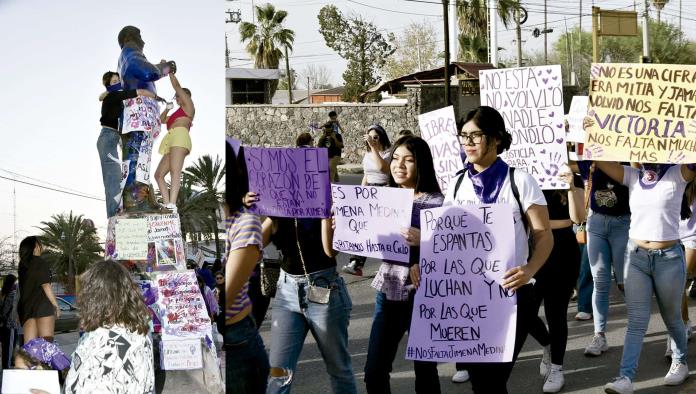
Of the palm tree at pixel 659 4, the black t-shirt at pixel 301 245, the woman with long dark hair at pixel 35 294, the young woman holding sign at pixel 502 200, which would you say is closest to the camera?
the woman with long dark hair at pixel 35 294

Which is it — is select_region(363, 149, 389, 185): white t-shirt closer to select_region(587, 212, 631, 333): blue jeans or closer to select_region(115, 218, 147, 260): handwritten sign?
select_region(587, 212, 631, 333): blue jeans

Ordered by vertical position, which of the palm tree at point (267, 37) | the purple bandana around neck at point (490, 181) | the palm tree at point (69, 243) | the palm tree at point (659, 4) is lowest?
the palm tree at point (69, 243)

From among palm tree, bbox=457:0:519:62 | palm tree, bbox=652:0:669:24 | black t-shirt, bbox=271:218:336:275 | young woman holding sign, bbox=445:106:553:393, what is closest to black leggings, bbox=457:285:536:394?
young woman holding sign, bbox=445:106:553:393

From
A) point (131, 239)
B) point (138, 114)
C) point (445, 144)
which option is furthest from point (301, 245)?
point (445, 144)

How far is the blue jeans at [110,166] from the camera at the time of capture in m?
4.03

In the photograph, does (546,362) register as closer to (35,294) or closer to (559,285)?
(559,285)

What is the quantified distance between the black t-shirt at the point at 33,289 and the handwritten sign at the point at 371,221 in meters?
2.19

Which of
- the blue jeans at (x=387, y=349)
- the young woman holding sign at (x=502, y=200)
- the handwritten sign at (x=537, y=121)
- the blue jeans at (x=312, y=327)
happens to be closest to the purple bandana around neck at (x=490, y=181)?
the young woman holding sign at (x=502, y=200)

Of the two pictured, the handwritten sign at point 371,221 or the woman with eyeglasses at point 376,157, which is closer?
the handwritten sign at point 371,221

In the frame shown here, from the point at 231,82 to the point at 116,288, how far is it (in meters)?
1.38

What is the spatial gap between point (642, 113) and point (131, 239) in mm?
4108

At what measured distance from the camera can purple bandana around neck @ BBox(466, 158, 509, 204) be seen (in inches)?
212

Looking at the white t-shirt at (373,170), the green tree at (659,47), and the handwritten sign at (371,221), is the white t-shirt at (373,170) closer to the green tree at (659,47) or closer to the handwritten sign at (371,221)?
the handwritten sign at (371,221)

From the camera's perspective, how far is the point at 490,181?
17.7ft
